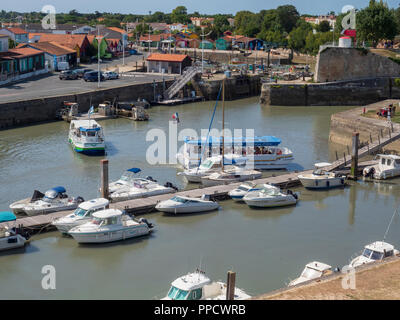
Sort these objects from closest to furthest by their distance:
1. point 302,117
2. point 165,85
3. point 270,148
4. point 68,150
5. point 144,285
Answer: point 144,285 → point 270,148 → point 68,150 → point 302,117 → point 165,85

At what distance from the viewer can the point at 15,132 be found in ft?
137

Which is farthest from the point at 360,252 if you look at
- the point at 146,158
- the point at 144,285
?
the point at 146,158

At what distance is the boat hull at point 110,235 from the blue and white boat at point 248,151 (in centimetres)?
976

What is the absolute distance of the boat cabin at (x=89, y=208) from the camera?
23594mm

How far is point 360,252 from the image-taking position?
22.5 m

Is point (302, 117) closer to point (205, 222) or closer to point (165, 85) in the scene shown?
point (165, 85)

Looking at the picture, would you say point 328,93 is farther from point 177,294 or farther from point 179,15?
point 179,15

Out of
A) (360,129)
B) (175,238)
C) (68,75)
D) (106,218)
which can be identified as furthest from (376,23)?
(106,218)

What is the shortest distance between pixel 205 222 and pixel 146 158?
33.7ft

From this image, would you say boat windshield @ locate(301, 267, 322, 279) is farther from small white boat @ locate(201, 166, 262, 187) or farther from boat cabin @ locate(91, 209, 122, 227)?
small white boat @ locate(201, 166, 262, 187)

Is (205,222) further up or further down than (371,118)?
further down

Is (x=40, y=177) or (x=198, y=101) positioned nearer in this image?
(x=40, y=177)

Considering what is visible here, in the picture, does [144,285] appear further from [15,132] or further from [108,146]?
[15,132]
